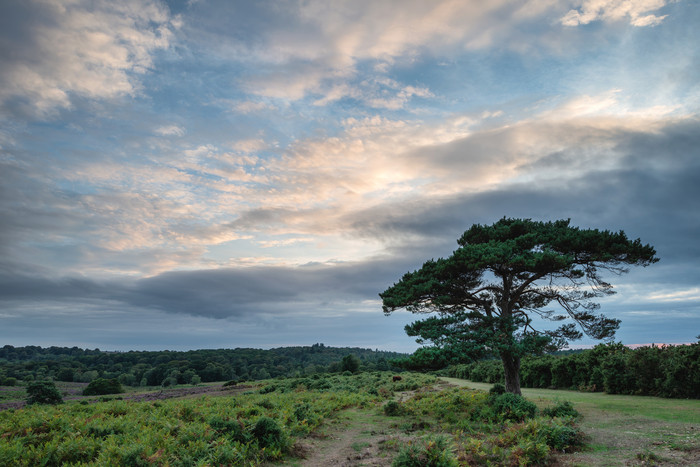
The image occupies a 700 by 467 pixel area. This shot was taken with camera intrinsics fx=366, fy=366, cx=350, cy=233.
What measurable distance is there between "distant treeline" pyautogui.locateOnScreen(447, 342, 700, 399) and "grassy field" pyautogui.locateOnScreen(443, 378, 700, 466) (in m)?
1.40

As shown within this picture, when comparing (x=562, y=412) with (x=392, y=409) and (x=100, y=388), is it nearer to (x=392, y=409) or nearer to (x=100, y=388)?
(x=392, y=409)

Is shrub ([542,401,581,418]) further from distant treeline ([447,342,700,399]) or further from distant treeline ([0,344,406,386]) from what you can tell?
distant treeline ([0,344,406,386])

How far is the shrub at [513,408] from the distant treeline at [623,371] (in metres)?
9.54

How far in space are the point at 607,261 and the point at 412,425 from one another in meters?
12.0

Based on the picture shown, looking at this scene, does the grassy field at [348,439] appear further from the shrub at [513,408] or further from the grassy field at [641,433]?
the shrub at [513,408]

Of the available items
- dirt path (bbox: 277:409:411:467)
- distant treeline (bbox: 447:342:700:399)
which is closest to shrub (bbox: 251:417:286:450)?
dirt path (bbox: 277:409:411:467)

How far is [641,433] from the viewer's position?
39.2ft

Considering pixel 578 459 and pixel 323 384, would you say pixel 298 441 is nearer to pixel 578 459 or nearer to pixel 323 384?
pixel 578 459

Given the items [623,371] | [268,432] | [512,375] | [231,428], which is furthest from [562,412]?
[231,428]

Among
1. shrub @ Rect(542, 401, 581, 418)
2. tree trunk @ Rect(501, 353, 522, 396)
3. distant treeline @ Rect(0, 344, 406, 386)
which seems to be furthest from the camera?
distant treeline @ Rect(0, 344, 406, 386)

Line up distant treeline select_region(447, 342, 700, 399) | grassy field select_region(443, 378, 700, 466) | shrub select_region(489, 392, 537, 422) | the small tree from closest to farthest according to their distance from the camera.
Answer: grassy field select_region(443, 378, 700, 466), shrub select_region(489, 392, 537, 422), distant treeline select_region(447, 342, 700, 399), the small tree

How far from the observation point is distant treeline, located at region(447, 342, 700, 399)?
1842cm

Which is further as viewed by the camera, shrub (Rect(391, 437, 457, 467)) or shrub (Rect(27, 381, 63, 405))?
shrub (Rect(27, 381, 63, 405))

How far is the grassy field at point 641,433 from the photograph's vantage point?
9.47 meters
